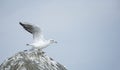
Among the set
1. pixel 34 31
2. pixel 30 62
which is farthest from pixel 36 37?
pixel 30 62

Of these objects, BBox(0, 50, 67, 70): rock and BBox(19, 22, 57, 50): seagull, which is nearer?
BBox(0, 50, 67, 70): rock

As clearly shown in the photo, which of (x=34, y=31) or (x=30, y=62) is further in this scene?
(x=34, y=31)

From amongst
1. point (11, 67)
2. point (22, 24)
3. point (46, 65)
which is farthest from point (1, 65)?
point (22, 24)

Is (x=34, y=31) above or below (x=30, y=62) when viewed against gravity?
above

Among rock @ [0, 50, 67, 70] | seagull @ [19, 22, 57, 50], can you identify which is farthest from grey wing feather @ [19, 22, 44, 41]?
rock @ [0, 50, 67, 70]

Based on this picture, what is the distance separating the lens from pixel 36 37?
74.5ft

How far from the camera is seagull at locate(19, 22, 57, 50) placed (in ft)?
72.1

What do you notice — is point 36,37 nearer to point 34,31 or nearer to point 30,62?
point 34,31

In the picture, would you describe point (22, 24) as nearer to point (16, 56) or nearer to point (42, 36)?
point (42, 36)

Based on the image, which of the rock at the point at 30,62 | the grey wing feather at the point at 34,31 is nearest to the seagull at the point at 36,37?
the grey wing feather at the point at 34,31

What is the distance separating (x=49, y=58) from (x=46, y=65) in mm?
1023

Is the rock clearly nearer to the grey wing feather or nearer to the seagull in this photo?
the seagull

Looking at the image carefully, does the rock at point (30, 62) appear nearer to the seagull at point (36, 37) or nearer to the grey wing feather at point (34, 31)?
the seagull at point (36, 37)

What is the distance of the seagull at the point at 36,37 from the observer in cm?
2198
